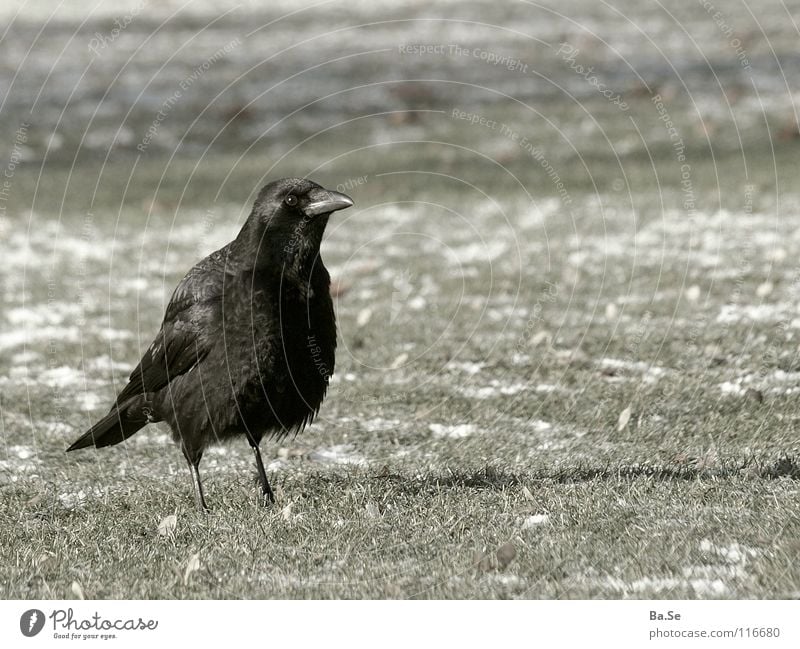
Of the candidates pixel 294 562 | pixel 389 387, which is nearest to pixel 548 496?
pixel 294 562

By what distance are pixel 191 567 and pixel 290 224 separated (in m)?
1.70

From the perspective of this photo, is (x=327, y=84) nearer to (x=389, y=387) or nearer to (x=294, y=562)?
(x=389, y=387)

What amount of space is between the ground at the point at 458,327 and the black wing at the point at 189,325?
0.66 metres

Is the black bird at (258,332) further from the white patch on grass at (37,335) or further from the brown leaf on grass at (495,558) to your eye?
the white patch on grass at (37,335)

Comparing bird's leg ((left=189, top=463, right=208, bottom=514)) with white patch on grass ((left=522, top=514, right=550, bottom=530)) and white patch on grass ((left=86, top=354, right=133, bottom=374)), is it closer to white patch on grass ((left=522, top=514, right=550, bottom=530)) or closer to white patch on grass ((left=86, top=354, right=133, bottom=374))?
white patch on grass ((left=522, top=514, right=550, bottom=530))

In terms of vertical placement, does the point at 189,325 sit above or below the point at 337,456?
above

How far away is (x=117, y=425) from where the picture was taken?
238 inches

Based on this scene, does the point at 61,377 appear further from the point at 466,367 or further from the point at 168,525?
the point at 168,525

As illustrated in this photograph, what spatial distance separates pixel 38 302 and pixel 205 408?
19.0ft

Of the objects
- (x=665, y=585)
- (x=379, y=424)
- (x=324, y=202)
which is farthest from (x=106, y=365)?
(x=665, y=585)

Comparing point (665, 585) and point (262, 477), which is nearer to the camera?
point (665, 585)

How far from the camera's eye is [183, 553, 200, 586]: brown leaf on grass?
4.66 metres

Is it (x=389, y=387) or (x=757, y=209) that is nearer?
(x=389, y=387)
